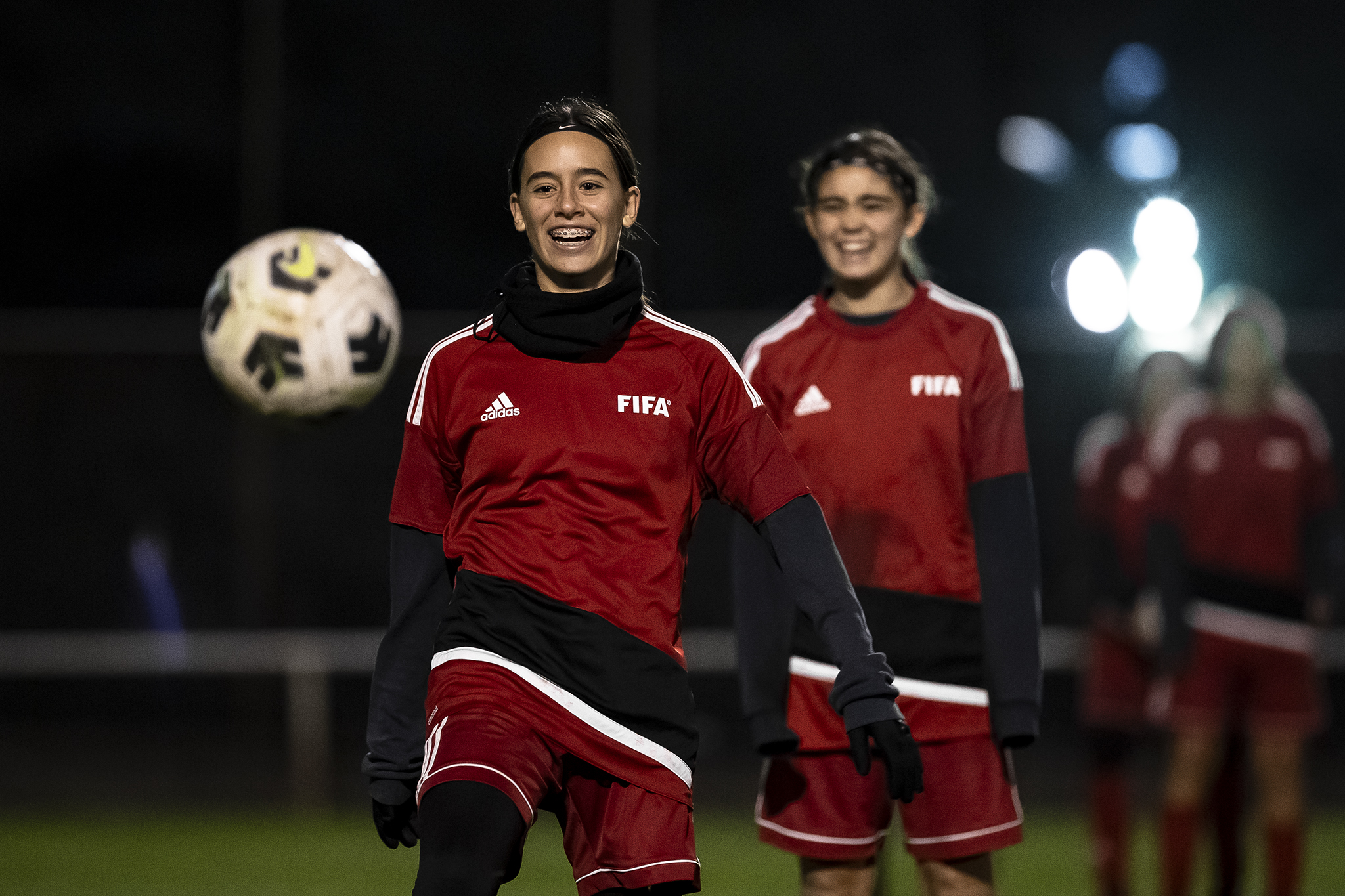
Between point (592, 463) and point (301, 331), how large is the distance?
1028 mm

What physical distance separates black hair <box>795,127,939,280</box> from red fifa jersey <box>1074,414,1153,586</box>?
102 inches

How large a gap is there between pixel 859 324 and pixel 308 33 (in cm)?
824

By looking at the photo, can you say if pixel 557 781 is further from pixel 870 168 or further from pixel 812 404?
pixel 870 168

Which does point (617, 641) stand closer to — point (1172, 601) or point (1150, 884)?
point (1172, 601)

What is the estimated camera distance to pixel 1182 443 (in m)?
5.30

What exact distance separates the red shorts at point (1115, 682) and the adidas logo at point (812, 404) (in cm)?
290

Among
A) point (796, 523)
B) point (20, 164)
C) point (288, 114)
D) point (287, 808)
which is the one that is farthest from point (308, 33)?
point (796, 523)

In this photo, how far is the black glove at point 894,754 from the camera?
2422 millimetres

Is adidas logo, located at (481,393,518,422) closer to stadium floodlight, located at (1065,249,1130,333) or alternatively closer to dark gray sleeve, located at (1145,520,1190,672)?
dark gray sleeve, located at (1145,520,1190,672)

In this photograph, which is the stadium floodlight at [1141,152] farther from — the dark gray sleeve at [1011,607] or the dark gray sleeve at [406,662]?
the dark gray sleeve at [406,662]

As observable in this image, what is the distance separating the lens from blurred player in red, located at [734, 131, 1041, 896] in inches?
126

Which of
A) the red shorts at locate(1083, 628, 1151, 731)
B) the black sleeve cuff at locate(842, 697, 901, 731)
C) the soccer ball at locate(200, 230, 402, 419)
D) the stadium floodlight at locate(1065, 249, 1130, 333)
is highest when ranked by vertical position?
the stadium floodlight at locate(1065, 249, 1130, 333)

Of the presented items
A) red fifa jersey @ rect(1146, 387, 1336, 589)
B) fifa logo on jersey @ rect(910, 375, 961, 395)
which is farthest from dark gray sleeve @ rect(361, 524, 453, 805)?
red fifa jersey @ rect(1146, 387, 1336, 589)

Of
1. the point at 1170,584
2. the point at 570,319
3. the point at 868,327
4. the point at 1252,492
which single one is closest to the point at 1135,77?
the point at 1252,492
